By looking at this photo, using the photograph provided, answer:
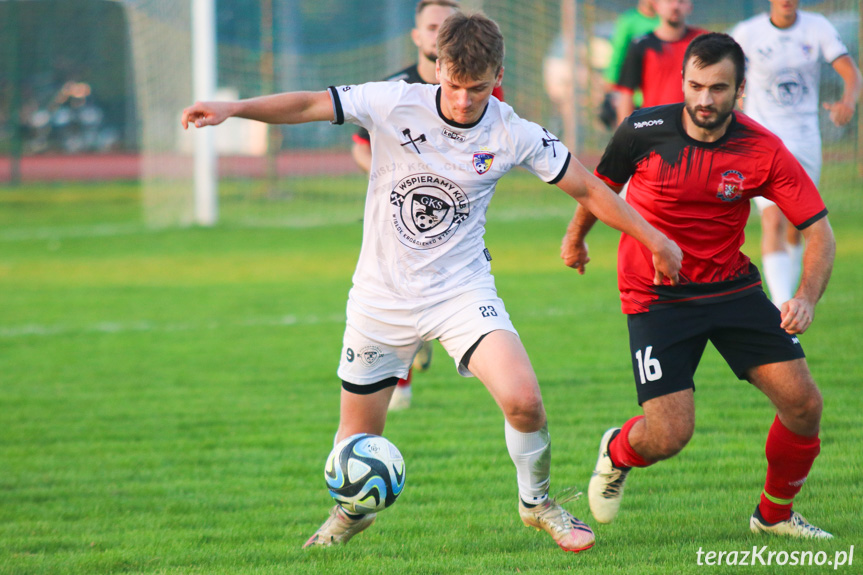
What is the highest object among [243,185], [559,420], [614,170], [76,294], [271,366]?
[614,170]

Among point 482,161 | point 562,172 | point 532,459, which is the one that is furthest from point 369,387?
point 562,172

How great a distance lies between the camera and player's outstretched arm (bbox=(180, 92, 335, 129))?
10.6 feet

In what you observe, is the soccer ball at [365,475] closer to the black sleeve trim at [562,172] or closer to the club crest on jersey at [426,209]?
the club crest on jersey at [426,209]

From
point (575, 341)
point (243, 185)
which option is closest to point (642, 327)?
point (575, 341)

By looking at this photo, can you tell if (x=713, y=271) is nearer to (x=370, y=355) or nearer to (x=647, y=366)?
(x=647, y=366)

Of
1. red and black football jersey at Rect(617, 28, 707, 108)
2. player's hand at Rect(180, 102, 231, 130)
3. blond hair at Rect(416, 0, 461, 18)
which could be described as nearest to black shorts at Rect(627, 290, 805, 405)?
player's hand at Rect(180, 102, 231, 130)

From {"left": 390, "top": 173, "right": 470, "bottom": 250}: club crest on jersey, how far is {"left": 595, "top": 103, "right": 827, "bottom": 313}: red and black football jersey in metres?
0.65

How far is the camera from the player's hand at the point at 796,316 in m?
3.19

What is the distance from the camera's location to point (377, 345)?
12.0 feet

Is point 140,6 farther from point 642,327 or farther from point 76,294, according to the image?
point 642,327

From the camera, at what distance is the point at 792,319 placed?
125 inches

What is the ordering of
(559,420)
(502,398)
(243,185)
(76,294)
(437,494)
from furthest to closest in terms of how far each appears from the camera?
(243,185) < (76,294) < (559,420) < (437,494) < (502,398)

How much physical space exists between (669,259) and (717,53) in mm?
788

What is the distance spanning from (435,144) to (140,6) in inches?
504
